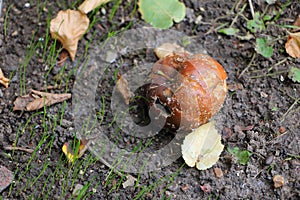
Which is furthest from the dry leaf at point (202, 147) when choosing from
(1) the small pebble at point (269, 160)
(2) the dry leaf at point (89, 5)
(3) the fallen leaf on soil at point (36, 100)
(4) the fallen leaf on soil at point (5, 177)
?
(2) the dry leaf at point (89, 5)

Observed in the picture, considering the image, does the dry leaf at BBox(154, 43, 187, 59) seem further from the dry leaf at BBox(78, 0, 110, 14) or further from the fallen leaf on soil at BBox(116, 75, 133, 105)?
the dry leaf at BBox(78, 0, 110, 14)

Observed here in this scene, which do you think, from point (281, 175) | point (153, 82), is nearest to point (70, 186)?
point (153, 82)

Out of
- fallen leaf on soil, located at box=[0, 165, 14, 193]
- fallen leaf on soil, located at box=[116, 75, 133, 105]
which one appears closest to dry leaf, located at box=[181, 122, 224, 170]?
fallen leaf on soil, located at box=[116, 75, 133, 105]

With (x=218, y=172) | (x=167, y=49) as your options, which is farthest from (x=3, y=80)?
(x=218, y=172)

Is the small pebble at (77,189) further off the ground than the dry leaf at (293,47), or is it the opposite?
the small pebble at (77,189)

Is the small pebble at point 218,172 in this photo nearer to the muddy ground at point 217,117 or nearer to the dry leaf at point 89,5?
the muddy ground at point 217,117

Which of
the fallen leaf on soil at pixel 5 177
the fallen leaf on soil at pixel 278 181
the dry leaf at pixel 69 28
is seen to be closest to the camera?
the fallen leaf on soil at pixel 5 177
